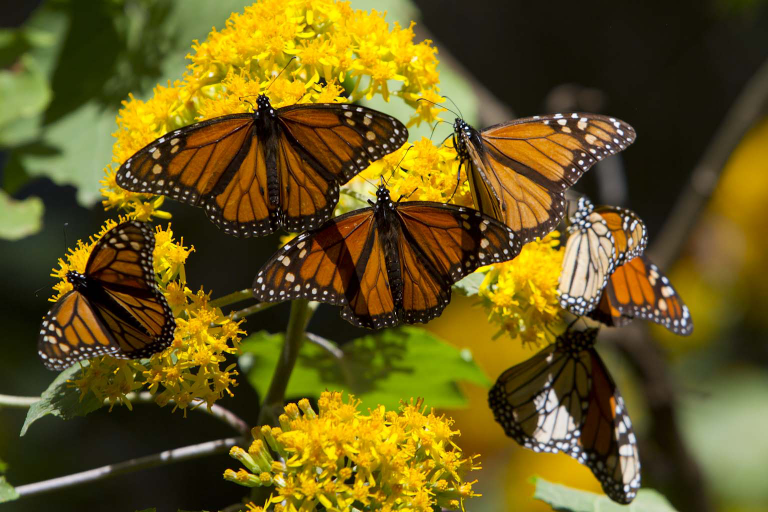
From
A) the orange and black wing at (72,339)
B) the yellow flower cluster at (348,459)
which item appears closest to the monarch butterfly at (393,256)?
the yellow flower cluster at (348,459)

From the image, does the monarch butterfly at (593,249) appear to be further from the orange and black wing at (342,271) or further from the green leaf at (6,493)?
the green leaf at (6,493)

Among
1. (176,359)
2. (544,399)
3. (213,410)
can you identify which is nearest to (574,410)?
(544,399)

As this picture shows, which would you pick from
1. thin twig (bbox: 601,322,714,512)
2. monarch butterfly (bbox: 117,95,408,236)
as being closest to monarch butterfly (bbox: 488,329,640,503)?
monarch butterfly (bbox: 117,95,408,236)

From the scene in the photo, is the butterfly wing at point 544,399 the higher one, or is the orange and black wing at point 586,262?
the orange and black wing at point 586,262

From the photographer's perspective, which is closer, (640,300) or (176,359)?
(176,359)

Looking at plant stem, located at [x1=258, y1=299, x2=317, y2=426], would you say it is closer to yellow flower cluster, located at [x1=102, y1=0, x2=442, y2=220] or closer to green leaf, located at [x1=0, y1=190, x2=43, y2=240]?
yellow flower cluster, located at [x1=102, y1=0, x2=442, y2=220]

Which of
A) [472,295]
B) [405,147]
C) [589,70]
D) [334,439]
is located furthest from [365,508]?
[589,70]

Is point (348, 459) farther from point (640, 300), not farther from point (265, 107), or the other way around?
point (640, 300)
